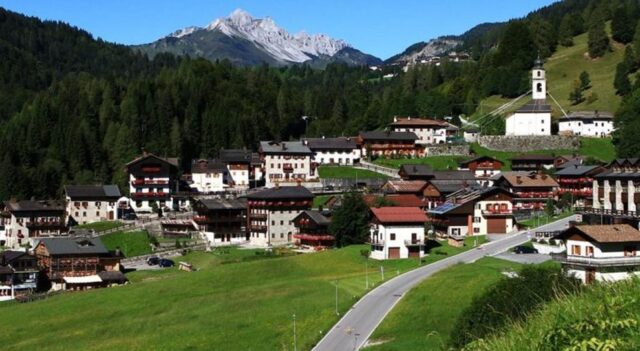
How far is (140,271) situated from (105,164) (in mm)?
49033

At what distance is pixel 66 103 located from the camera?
13788 centimetres

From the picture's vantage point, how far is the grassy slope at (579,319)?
1284cm

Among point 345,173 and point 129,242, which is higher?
point 345,173

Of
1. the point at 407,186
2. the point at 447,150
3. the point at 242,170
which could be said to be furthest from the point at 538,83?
the point at 407,186

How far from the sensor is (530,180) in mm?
91250

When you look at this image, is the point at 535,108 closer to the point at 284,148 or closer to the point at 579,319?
the point at 284,148

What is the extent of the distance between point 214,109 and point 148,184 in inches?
1405

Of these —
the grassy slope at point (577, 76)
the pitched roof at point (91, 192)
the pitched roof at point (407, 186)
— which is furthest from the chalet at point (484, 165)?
the pitched roof at point (91, 192)

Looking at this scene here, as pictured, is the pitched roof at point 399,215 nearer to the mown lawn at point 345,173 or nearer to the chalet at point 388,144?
the mown lawn at point 345,173

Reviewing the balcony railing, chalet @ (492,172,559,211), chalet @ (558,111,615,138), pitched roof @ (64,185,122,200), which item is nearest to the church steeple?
chalet @ (558,111,615,138)

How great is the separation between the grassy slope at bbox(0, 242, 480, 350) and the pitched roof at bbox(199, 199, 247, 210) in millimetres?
20668

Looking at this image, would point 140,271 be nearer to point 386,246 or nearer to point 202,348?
point 386,246

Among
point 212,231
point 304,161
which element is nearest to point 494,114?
point 304,161

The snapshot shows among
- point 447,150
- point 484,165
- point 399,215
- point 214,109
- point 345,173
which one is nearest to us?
point 399,215
